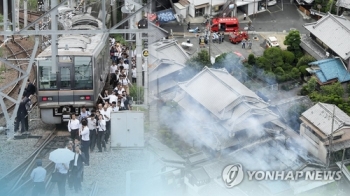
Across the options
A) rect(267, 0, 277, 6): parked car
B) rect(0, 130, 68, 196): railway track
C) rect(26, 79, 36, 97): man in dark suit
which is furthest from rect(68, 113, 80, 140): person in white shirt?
rect(267, 0, 277, 6): parked car

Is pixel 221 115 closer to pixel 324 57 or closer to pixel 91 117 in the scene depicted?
pixel 91 117

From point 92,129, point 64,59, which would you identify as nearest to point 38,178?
point 92,129

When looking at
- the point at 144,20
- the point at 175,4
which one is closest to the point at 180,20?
the point at 175,4

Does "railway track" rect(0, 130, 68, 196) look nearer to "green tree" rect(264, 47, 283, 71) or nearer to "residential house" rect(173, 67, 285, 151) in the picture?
"residential house" rect(173, 67, 285, 151)

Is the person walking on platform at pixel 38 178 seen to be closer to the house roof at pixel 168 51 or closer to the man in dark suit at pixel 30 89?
the man in dark suit at pixel 30 89

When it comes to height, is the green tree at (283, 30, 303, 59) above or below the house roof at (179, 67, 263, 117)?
above

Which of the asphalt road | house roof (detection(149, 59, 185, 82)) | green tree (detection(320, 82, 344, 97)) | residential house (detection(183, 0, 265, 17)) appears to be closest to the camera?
house roof (detection(149, 59, 185, 82))

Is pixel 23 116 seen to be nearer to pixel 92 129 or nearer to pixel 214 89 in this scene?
pixel 92 129
